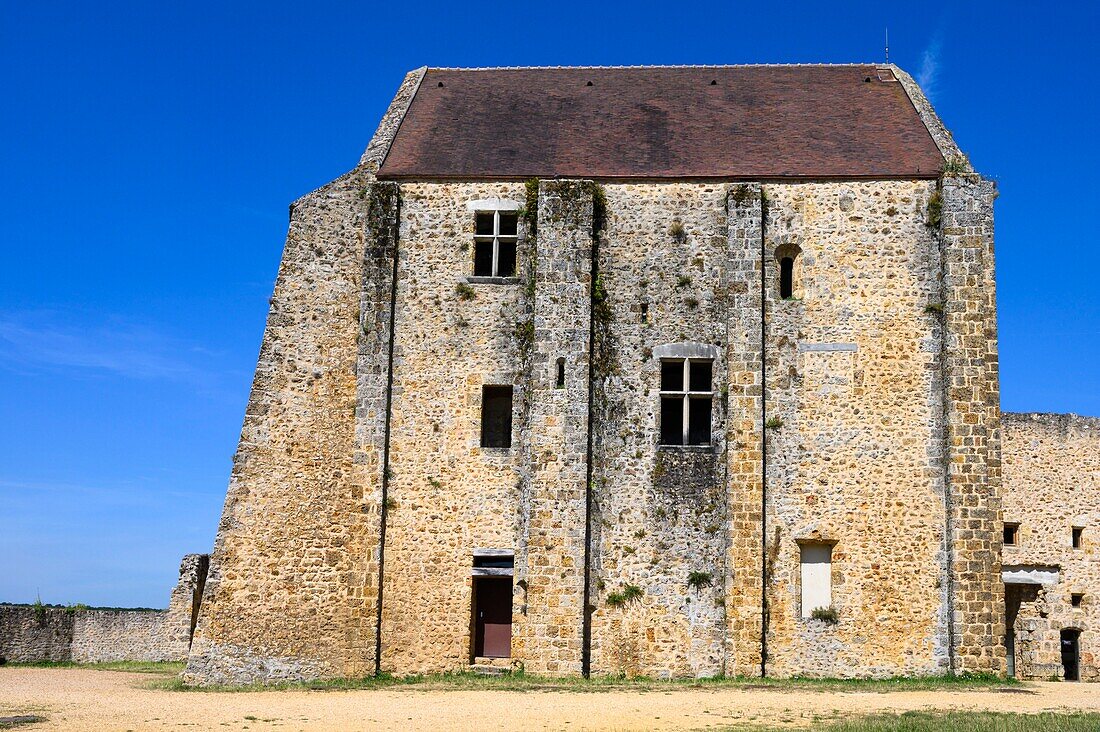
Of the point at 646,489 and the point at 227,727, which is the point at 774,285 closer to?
the point at 646,489

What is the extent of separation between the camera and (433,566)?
19.5 metres

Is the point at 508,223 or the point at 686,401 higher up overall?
the point at 508,223

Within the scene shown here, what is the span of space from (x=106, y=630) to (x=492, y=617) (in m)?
9.36

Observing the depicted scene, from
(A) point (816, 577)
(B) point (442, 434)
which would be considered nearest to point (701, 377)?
(A) point (816, 577)

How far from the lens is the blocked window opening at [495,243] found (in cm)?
2059

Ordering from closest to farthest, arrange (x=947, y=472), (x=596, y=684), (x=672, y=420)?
Answer: (x=596, y=684) → (x=947, y=472) → (x=672, y=420)

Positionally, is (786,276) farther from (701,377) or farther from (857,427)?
(857,427)

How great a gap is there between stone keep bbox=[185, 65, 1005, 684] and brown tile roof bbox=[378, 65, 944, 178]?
14 cm

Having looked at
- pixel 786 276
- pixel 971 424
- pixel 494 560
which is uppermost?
pixel 786 276

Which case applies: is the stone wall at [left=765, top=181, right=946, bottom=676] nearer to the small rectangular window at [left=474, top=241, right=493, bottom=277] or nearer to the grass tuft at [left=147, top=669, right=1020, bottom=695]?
the grass tuft at [left=147, top=669, right=1020, bottom=695]

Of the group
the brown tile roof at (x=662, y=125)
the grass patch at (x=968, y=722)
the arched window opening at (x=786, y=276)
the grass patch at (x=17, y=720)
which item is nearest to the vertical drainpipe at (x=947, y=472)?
the brown tile roof at (x=662, y=125)

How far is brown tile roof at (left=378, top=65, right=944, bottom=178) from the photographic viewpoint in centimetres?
2084

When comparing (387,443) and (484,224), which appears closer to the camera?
(387,443)

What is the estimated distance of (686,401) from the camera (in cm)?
1983
